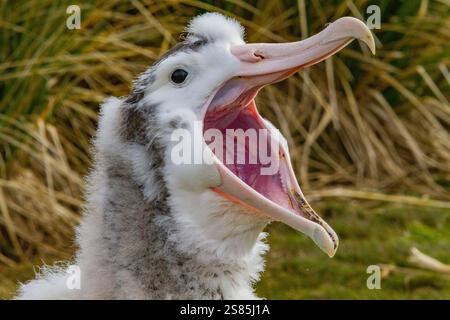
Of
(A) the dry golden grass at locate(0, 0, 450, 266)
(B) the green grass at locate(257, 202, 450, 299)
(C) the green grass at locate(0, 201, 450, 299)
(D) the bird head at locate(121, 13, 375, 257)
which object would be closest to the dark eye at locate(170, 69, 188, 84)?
(D) the bird head at locate(121, 13, 375, 257)

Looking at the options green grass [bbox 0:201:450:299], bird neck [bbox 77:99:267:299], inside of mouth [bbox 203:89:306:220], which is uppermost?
green grass [bbox 0:201:450:299]

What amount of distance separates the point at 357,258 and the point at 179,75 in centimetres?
278

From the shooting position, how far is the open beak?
3.17 m

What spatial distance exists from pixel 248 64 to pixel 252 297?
2.26 feet

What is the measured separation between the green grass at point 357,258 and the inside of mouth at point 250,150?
1.96 m

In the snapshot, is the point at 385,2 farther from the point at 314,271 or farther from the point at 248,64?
the point at 248,64

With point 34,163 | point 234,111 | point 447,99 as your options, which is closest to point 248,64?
point 234,111

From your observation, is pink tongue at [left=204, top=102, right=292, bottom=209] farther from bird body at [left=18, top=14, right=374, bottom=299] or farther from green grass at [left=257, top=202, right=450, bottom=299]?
green grass at [left=257, top=202, right=450, bottom=299]

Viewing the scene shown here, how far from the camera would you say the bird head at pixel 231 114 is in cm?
318

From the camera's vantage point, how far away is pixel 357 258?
588 cm

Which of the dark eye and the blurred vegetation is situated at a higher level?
the blurred vegetation

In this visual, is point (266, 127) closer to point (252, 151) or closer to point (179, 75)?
point (252, 151)

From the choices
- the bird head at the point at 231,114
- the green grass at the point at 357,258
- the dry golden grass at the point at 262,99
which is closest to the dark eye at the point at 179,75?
the bird head at the point at 231,114

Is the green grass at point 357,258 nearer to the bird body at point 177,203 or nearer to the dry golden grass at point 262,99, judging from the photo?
the dry golden grass at point 262,99
